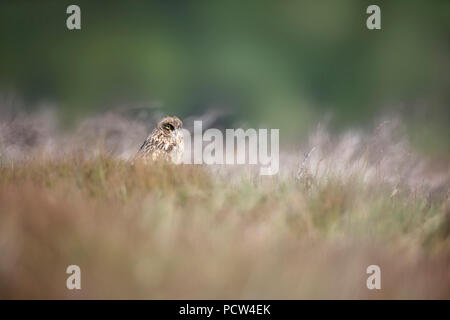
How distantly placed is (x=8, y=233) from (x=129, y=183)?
100cm

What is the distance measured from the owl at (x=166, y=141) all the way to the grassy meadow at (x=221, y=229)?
4.57 ft

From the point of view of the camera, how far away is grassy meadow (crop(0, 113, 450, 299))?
2545 millimetres

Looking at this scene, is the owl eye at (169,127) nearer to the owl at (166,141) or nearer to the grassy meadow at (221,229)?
the owl at (166,141)

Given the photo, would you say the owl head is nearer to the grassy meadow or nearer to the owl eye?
the owl eye

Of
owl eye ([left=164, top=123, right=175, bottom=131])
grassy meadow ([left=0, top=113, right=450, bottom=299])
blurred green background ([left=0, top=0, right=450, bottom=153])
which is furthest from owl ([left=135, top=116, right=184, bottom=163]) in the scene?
blurred green background ([left=0, top=0, right=450, bottom=153])

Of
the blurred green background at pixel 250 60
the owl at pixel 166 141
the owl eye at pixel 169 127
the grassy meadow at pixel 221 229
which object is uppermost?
the blurred green background at pixel 250 60

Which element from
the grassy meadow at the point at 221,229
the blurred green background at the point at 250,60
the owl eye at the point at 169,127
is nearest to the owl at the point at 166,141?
the owl eye at the point at 169,127

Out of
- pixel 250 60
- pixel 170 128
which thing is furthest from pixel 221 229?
pixel 250 60

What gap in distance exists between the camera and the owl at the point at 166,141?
5.60 metres

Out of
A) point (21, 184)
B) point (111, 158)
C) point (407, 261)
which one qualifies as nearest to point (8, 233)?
point (21, 184)

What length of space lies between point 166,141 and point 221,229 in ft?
9.59

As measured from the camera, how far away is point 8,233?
2807 mm

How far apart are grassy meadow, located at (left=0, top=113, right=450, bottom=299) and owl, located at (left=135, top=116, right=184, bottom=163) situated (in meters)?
1.39
